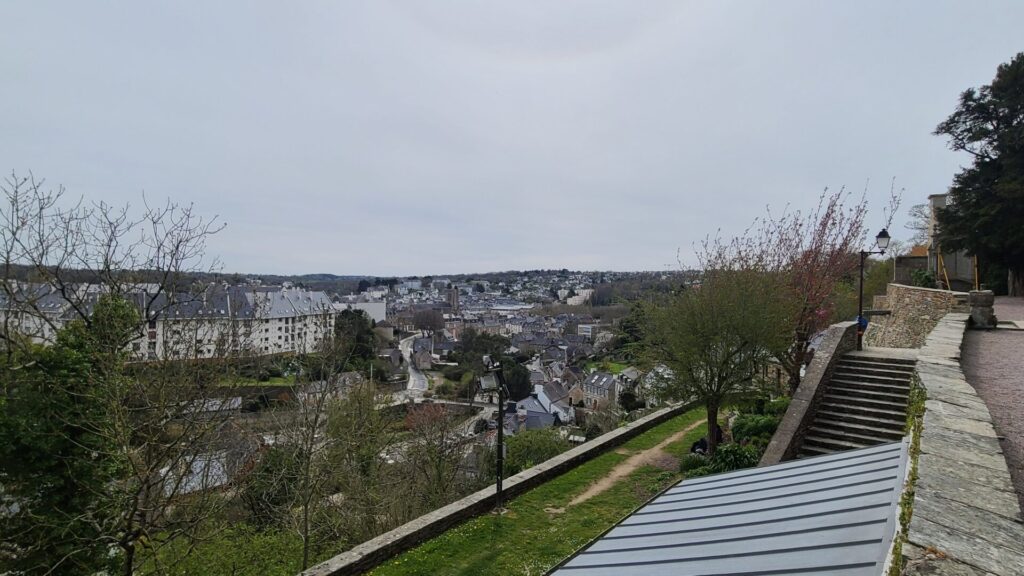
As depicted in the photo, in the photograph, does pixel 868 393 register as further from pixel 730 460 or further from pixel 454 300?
pixel 454 300

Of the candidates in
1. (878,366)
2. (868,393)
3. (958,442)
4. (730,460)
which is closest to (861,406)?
(868,393)

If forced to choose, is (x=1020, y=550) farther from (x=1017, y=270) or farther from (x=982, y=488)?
(x=1017, y=270)

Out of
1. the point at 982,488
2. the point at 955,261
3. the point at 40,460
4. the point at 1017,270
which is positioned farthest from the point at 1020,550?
the point at 955,261

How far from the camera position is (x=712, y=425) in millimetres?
10789

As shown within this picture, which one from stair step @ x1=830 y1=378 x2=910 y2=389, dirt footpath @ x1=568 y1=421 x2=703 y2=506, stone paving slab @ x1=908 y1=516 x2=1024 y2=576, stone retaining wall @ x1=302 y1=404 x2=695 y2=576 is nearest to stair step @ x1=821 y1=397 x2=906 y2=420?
stair step @ x1=830 y1=378 x2=910 y2=389

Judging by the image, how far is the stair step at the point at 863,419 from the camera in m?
8.91

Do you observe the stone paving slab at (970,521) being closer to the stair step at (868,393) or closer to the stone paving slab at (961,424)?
the stone paving slab at (961,424)

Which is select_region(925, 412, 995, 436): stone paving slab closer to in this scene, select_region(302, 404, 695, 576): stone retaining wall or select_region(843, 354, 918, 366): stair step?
select_region(302, 404, 695, 576): stone retaining wall

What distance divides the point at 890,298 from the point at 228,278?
21747 millimetres

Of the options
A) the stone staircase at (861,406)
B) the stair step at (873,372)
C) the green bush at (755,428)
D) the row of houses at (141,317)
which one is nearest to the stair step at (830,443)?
the stone staircase at (861,406)

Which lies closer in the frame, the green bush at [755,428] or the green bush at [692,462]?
the green bush at [692,462]

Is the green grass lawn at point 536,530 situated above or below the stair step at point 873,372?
below

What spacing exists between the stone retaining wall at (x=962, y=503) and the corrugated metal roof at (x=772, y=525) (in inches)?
5.6

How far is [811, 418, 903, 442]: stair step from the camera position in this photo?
8.72 metres
